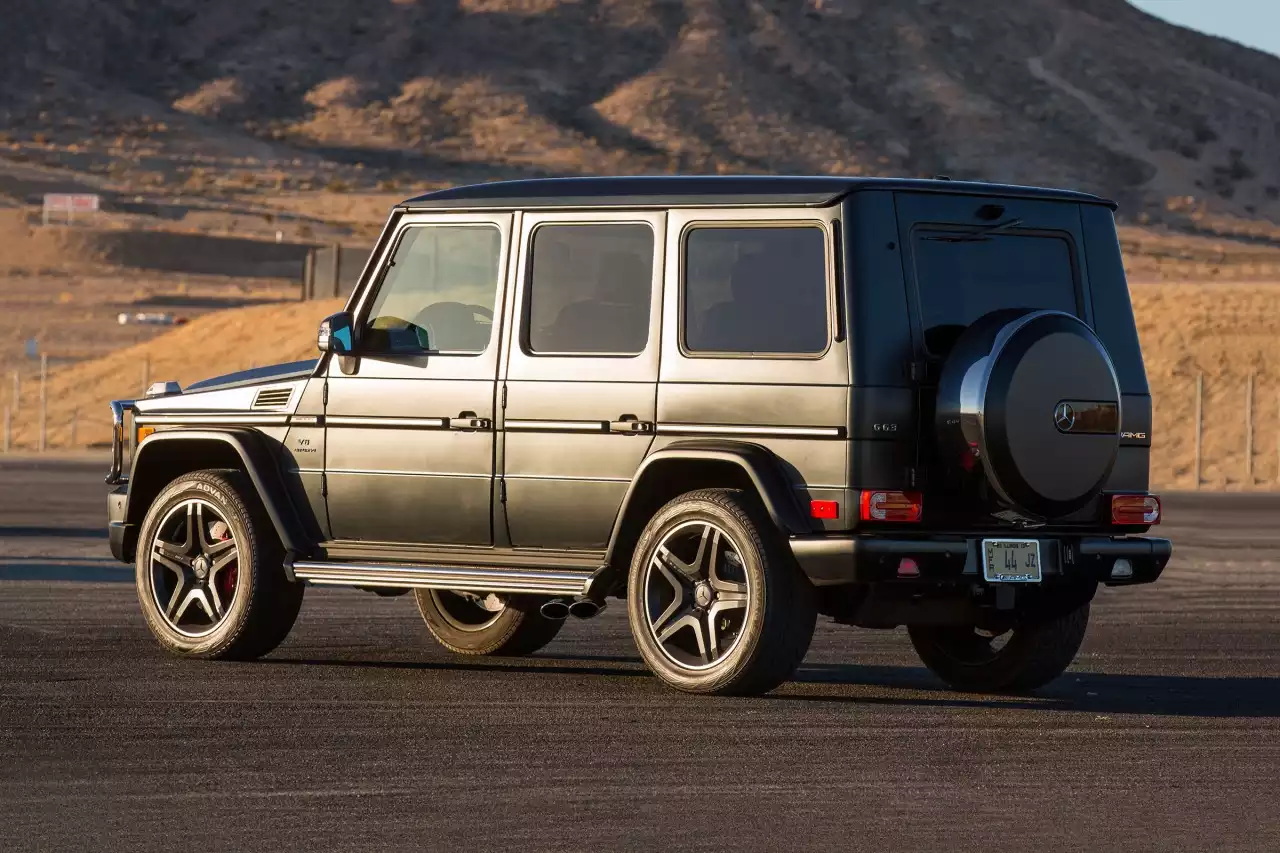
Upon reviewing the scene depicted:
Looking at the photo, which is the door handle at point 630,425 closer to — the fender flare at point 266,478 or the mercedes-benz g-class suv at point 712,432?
the mercedes-benz g-class suv at point 712,432

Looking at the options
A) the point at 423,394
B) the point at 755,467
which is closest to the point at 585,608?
the point at 423,394

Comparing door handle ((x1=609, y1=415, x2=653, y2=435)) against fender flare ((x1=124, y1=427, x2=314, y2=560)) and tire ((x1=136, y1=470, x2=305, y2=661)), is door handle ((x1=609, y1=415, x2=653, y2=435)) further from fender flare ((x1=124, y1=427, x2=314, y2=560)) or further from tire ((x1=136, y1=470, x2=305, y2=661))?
tire ((x1=136, y1=470, x2=305, y2=661))

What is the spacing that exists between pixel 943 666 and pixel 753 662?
5.94ft

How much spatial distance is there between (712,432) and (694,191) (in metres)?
1.09

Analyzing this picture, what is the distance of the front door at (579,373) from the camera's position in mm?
11500

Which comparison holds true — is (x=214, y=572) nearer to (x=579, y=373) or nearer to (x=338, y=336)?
(x=338, y=336)

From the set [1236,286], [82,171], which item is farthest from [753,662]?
[82,171]

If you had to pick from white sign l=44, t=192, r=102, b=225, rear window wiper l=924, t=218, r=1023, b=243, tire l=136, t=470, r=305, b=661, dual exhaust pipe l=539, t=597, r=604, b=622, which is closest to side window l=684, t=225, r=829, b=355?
rear window wiper l=924, t=218, r=1023, b=243

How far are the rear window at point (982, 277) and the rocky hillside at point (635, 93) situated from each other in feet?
384

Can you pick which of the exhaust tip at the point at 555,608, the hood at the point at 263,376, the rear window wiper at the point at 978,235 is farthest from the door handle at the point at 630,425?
the hood at the point at 263,376

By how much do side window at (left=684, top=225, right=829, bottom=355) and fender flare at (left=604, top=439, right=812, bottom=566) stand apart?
16.8 inches

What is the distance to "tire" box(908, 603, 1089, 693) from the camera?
1194 cm

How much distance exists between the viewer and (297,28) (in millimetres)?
155625

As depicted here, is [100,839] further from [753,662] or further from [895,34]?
[895,34]
